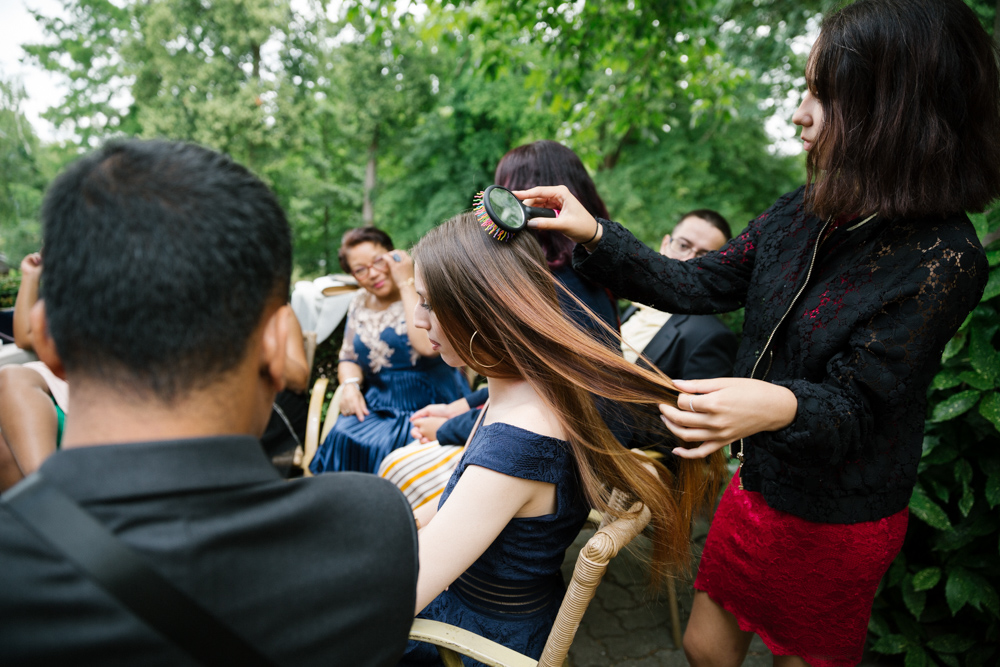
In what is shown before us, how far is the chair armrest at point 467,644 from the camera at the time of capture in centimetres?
138

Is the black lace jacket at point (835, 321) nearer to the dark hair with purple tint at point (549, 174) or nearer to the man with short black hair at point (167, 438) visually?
the dark hair with purple tint at point (549, 174)

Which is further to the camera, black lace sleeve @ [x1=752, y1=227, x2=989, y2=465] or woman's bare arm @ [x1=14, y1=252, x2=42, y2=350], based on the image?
woman's bare arm @ [x1=14, y1=252, x2=42, y2=350]

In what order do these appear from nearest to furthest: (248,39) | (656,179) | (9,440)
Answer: (9,440) → (656,179) → (248,39)

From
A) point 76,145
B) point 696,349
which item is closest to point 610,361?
point 696,349

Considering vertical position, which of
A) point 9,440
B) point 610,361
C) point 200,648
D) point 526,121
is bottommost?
point 9,440

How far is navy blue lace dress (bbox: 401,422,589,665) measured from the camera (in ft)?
4.77

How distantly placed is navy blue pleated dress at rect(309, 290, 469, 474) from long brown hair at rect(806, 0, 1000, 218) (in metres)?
2.64

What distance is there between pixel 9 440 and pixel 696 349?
2972mm

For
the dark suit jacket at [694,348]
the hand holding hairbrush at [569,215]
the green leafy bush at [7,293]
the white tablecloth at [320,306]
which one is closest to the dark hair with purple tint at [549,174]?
the hand holding hairbrush at [569,215]

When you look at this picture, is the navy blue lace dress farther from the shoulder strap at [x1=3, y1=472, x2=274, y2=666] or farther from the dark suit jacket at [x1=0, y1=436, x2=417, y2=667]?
the shoulder strap at [x1=3, y1=472, x2=274, y2=666]

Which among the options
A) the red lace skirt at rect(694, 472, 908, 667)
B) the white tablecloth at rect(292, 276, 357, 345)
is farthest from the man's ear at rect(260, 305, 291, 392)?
the white tablecloth at rect(292, 276, 357, 345)

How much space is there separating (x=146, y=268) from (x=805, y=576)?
1767mm

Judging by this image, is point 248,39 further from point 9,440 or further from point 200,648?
point 200,648

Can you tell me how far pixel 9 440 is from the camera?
2.05 metres
